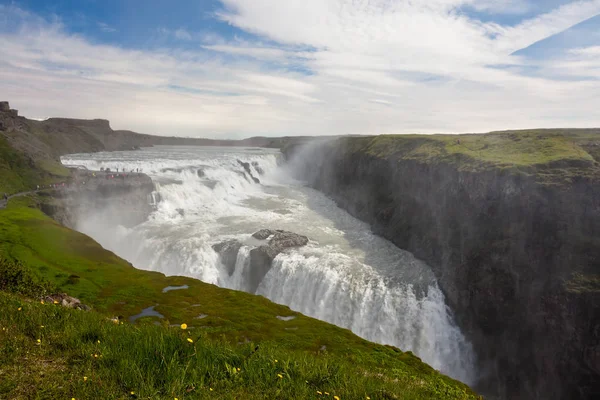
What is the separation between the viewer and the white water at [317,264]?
3466 centimetres

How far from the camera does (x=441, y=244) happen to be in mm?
43469

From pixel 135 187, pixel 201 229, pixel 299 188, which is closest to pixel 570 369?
pixel 201 229

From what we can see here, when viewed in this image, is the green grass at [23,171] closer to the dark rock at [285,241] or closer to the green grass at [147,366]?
the dark rock at [285,241]

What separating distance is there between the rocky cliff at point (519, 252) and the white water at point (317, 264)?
2729 millimetres

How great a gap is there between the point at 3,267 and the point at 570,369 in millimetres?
39154

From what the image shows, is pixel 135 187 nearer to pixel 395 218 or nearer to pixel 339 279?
pixel 339 279

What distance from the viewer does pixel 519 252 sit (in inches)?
1366

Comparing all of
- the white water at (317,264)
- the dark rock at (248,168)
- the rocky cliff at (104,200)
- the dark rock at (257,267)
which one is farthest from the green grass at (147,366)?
the dark rock at (248,168)

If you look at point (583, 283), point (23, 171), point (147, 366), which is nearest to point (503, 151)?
point (583, 283)

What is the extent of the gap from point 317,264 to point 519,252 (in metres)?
20.9

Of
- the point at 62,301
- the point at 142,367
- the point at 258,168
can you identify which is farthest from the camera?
the point at 258,168

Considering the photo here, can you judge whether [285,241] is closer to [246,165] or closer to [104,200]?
[104,200]

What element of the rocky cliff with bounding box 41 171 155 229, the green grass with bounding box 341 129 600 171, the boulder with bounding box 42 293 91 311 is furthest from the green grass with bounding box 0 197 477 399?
the rocky cliff with bounding box 41 171 155 229

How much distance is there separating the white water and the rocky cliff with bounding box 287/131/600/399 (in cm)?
273
